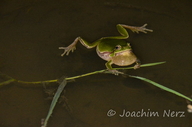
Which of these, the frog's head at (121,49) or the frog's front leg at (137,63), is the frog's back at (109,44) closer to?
the frog's head at (121,49)

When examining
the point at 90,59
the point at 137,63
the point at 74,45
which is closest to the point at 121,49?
the point at 137,63

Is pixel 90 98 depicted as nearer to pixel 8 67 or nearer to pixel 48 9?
pixel 8 67

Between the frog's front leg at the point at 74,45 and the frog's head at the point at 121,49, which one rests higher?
the frog's front leg at the point at 74,45

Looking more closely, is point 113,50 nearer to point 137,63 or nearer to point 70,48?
point 137,63

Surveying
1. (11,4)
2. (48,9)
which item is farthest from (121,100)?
(11,4)

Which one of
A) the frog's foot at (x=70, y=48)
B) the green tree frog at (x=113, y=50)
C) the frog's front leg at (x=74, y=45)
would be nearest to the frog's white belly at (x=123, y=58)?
the green tree frog at (x=113, y=50)

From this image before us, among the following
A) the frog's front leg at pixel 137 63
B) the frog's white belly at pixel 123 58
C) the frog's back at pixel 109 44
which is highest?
the frog's back at pixel 109 44
